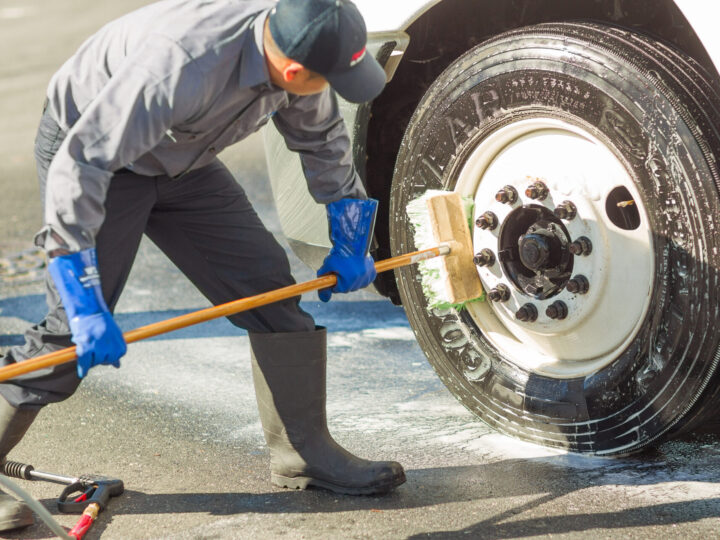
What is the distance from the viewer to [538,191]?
9.13 ft

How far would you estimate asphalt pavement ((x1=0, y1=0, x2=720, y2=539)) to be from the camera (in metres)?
2.54

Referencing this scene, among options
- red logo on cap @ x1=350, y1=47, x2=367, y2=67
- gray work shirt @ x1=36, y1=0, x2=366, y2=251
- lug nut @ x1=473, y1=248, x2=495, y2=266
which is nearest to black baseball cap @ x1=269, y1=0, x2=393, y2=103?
red logo on cap @ x1=350, y1=47, x2=367, y2=67

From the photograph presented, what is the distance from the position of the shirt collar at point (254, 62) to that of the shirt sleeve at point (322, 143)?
0.23 m

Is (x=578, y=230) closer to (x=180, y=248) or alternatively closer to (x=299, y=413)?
(x=299, y=413)

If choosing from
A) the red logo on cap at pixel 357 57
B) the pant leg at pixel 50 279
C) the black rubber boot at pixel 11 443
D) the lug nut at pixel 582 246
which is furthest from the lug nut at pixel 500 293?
the black rubber boot at pixel 11 443

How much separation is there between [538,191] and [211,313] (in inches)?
38.1

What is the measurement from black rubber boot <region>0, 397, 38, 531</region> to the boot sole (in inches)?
27.3

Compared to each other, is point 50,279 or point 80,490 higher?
point 50,279

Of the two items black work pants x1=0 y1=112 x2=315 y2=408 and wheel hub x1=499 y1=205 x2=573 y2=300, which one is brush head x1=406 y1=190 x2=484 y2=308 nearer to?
wheel hub x1=499 y1=205 x2=573 y2=300

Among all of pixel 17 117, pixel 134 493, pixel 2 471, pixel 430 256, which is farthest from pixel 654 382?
pixel 17 117

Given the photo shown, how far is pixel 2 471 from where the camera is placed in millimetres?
2906

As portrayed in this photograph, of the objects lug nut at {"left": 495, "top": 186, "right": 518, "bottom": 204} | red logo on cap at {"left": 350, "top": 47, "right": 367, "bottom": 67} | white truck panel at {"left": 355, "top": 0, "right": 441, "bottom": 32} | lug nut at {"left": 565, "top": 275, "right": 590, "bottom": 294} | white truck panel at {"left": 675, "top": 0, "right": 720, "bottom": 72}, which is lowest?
lug nut at {"left": 565, "top": 275, "right": 590, "bottom": 294}

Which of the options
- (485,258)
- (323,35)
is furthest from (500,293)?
(323,35)

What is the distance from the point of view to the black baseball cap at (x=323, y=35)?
7.38 ft
